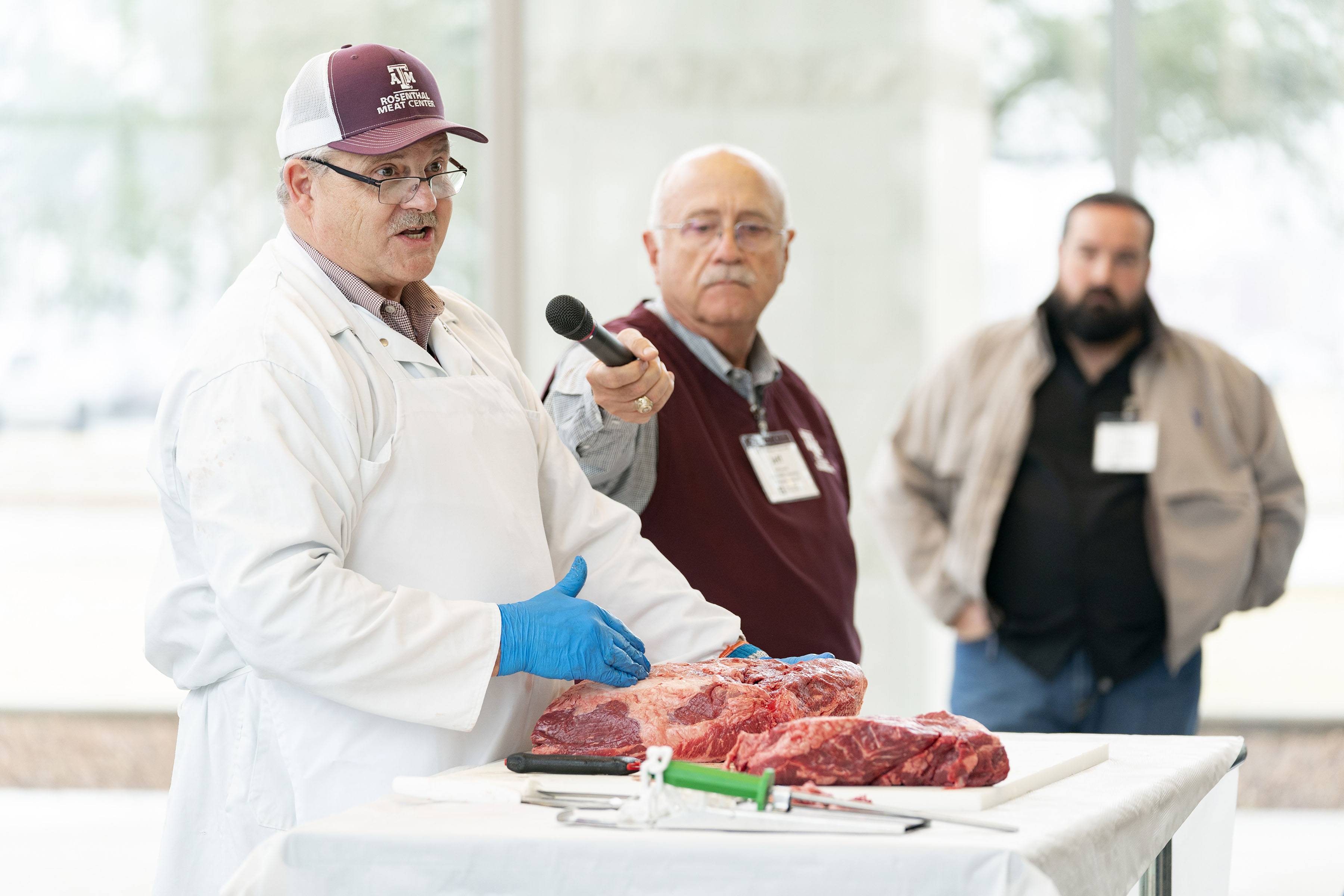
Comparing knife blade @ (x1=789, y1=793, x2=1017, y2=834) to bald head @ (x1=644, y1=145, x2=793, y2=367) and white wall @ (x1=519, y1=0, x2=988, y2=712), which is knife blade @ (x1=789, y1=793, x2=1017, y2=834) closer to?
bald head @ (x1=644, y1=145, x2=793, y2=367)

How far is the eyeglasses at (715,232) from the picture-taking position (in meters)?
2.78

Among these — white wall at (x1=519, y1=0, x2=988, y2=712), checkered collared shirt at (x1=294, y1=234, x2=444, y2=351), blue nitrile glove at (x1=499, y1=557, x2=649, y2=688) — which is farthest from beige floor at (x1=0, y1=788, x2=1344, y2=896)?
blue nitrile glove at (x1=499, y1=557, x2=649, y2=688)

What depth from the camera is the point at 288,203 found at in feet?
6.48

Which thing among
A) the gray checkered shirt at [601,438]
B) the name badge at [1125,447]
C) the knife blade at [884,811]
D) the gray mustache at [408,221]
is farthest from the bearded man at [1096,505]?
the knife blade at [884,811]

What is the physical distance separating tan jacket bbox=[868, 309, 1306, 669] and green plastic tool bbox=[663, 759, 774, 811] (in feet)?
8.08

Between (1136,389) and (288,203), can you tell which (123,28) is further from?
(1136,389)

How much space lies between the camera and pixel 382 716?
1753 millimetres

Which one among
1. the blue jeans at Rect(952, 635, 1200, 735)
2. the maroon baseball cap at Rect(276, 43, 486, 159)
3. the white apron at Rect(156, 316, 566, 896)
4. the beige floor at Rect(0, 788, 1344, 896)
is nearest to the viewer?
the white apron at Rect(156, 316, 566, 896)

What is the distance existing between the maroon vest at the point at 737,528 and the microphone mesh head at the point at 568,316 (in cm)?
78

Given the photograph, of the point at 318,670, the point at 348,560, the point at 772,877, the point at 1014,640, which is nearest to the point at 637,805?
the point at 772,877

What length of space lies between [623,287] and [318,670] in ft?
11.2

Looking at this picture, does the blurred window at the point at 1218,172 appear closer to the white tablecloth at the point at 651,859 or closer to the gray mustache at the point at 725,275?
the gray mustache at the point at 725,275

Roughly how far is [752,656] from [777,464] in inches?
29.0

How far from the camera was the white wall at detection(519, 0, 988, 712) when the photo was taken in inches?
193
